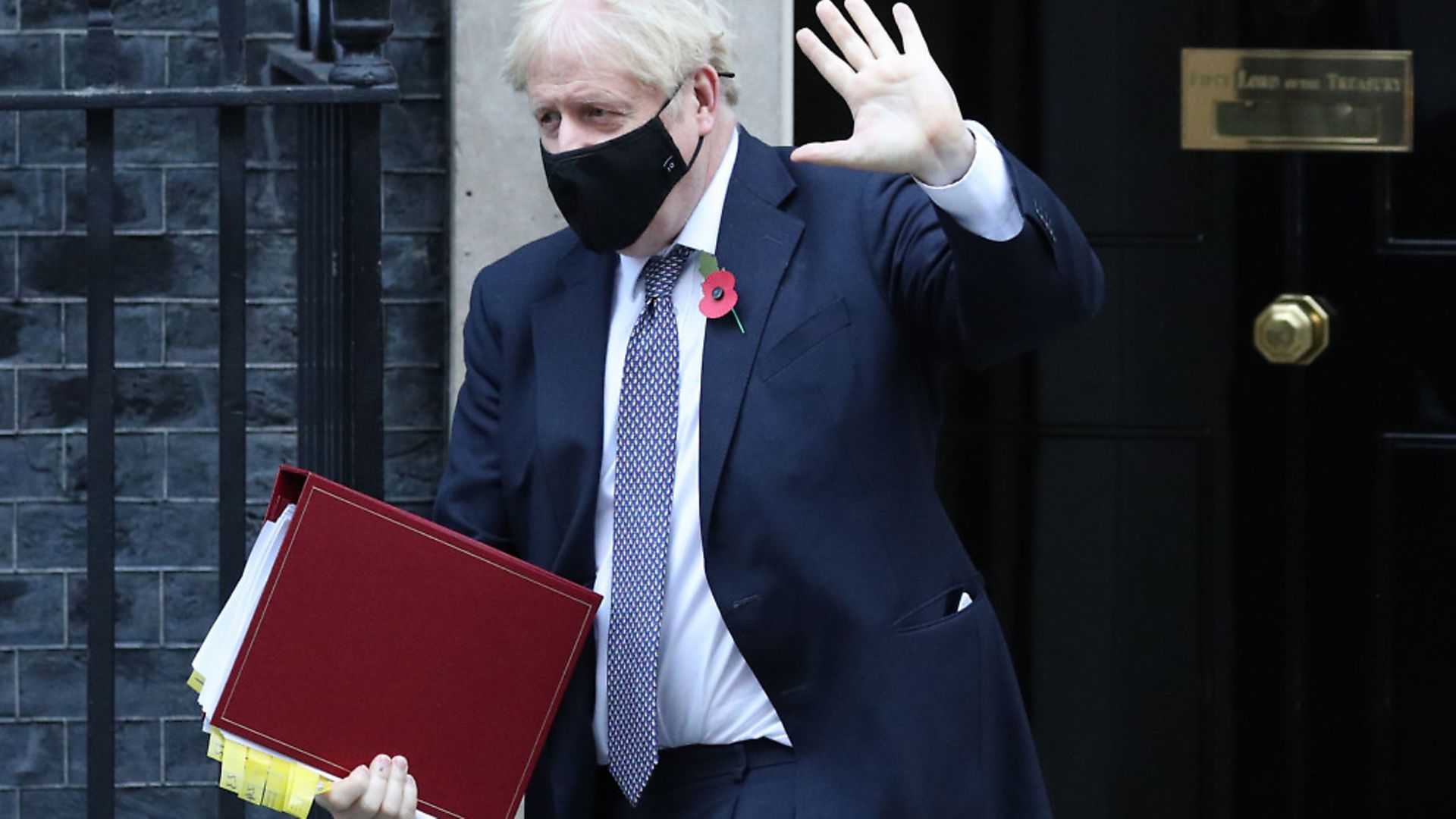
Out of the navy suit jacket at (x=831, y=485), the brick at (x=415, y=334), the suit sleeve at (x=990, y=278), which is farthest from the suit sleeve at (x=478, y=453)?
the brick at (x=415, y=334)

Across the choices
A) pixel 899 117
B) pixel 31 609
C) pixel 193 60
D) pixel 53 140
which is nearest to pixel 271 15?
pixel 193 60

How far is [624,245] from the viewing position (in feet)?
9.07

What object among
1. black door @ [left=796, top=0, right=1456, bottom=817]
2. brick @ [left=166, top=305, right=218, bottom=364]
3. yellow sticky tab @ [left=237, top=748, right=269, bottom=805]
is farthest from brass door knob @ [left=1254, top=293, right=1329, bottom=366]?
yellow sticky tab @ [left=237, top=748, right=269, bottom=805]

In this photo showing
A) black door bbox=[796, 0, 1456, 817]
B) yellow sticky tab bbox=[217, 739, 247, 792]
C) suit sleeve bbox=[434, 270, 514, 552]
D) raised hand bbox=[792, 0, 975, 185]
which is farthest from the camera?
black door bbox=[796, 0, 1456, 817]

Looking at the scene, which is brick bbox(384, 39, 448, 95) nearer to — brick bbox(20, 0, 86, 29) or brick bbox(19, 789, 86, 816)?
brick bbox(20, 0, 86, 29)

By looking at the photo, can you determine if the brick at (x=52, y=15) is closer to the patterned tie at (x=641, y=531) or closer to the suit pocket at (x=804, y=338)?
the patterned tie at (x=641, y=531)

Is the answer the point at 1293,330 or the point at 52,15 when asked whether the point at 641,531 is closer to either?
the point at 1293,330

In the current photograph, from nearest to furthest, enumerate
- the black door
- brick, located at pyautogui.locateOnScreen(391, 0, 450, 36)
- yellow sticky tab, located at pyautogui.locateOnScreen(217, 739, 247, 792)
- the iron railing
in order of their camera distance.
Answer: yellow sticky tab, located at pyautogui.locateOnScreen(217, 739, 247, 792)
the iron railing
brick, located at pyautogui.locateOnScreen(391, 0, 450, 36)
the black door

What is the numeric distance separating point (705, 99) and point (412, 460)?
166 cm

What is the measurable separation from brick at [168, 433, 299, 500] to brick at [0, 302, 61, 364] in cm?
30

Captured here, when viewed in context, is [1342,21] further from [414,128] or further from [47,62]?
[47,62]

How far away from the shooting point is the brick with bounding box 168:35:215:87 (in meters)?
4.28

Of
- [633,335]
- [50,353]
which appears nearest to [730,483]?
[633,335]

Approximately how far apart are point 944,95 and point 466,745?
1.01m
